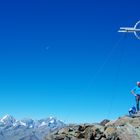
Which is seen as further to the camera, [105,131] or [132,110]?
[132,110]

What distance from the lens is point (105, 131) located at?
1521 inches

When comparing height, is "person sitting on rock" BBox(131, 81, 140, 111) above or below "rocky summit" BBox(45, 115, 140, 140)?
above

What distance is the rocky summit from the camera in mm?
35406

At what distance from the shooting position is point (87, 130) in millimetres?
40469

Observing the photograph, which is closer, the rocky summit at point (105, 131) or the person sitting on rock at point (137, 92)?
the rocky summit at point (105, 131)

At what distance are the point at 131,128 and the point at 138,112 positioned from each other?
639cm

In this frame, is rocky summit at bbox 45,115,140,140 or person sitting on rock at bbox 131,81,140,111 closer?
rocky summit at bbox 45,115,140,140

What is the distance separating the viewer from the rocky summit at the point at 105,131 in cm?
3541

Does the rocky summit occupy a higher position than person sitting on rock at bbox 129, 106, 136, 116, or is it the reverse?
person sitting on rock at bbox 129, 106, 136, 116

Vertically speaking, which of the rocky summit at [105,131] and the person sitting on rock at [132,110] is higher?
the person sitting on rock at [132,110]

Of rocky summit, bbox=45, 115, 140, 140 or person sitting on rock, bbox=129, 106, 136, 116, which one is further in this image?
person sitting on rock, bbox=129, 106, 136, 116

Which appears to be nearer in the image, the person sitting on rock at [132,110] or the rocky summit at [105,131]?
the rocky summit at [105,131]

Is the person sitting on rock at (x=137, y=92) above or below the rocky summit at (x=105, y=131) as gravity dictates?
above

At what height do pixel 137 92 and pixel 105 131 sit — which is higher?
pixel 137 92
